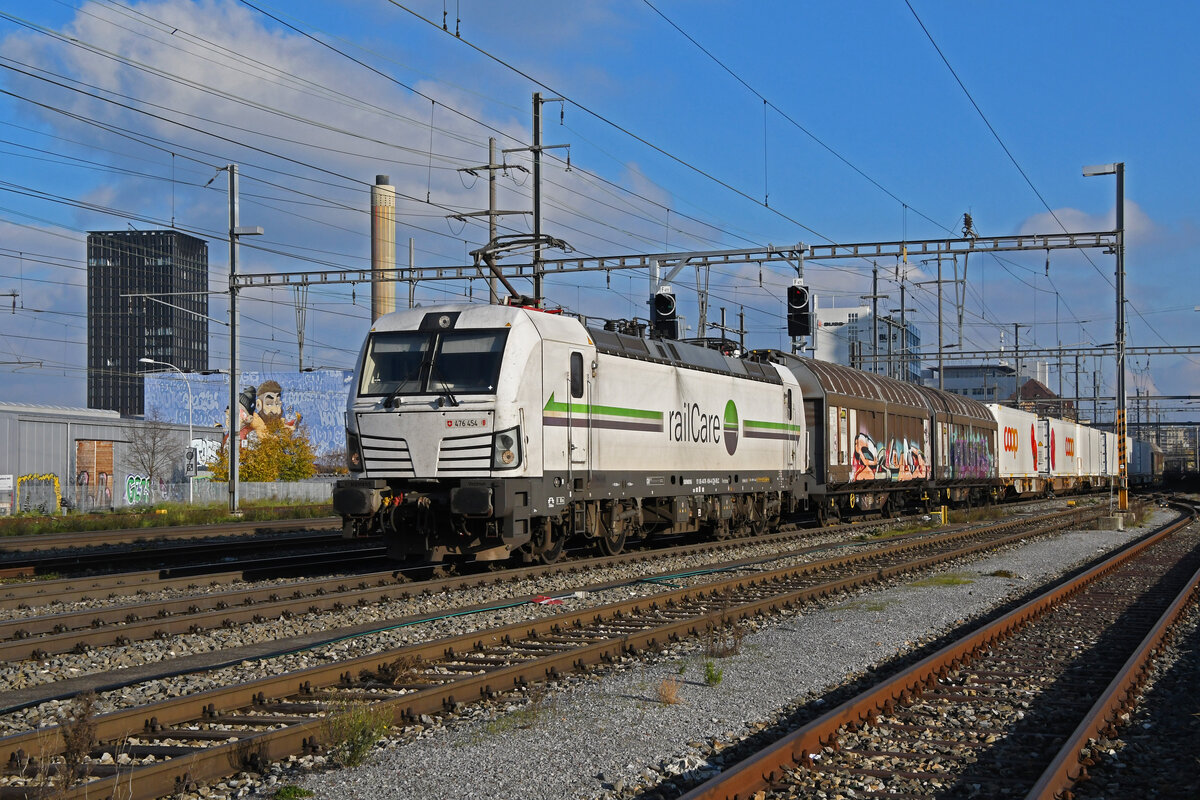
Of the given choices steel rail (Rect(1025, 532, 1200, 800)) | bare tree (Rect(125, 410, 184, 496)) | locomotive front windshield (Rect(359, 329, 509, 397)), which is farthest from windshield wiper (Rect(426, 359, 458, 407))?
bare tree (Rect(125, 410, 184, 496))

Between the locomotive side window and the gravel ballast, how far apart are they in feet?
16.6

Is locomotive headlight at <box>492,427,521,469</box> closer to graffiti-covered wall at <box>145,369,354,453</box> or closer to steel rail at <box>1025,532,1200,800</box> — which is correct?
steel rail at <box>1025,532,1200,800</box>

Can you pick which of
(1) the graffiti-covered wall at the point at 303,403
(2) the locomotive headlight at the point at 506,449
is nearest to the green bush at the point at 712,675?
(2) the locomotive headlight at the point at 506,449

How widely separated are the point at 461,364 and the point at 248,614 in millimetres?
4476

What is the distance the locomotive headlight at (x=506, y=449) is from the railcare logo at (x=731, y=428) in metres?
7.48

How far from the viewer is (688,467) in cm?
1972

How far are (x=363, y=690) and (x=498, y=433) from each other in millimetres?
6460

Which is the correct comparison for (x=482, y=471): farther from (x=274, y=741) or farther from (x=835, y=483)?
(x=835, y=483)

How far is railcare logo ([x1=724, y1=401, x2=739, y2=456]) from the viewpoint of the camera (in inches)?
837

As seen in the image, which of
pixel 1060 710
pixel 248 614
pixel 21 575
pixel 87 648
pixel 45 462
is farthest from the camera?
pixel 45 462

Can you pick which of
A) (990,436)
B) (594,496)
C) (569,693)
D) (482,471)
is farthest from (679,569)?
(990,436)

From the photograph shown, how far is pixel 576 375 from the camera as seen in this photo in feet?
52.5

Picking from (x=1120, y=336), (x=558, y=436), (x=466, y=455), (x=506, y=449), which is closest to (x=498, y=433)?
(x=506, y=449)

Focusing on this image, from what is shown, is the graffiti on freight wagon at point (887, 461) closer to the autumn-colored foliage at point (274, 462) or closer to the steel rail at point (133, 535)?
the steel rail at point (133, 535)
